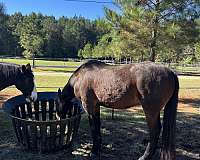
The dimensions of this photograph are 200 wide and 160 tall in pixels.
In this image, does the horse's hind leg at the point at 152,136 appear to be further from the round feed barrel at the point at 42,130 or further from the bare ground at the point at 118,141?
the round feed barrel at the point at 42,130

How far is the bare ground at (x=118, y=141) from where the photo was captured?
16.8 ft

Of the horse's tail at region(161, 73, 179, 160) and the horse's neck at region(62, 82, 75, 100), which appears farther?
the horse's neck at region(62, 82, 75, 100)

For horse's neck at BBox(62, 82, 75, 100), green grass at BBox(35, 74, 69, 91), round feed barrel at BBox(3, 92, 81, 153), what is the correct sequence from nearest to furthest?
round feed barrel at BBox(3, 92, 81, 153) → horse's neck at BBox(62, 82, 75, 100) → green grass at BBox(35, 74, 69, 91)

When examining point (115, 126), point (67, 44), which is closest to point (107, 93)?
point (115, 126)

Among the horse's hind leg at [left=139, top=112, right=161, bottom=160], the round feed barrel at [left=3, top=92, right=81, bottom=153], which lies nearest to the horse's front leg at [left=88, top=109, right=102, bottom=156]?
the round feed barrel at [left=3, top=92, right=81, bottom=153]

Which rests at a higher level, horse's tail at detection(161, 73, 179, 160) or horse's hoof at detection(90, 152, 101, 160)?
horse's tail at detection(161, 73, 179, 160)

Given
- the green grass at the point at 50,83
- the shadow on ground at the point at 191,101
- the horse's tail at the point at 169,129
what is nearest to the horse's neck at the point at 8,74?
the horse's tail at the point at 169,129

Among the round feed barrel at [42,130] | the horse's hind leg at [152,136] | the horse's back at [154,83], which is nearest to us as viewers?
the horse's back at [154,83]

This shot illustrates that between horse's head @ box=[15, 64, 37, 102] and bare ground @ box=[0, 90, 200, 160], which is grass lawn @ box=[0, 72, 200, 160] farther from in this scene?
horse's head @ box=[15, 64, 37, 102]

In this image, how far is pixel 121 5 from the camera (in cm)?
1311

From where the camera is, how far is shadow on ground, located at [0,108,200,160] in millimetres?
5102

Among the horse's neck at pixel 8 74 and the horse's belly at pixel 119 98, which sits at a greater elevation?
the horse's neck at pixel 8 74

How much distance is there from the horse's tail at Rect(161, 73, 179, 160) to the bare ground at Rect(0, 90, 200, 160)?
2.00 feet

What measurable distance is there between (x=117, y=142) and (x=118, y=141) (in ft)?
0.19
